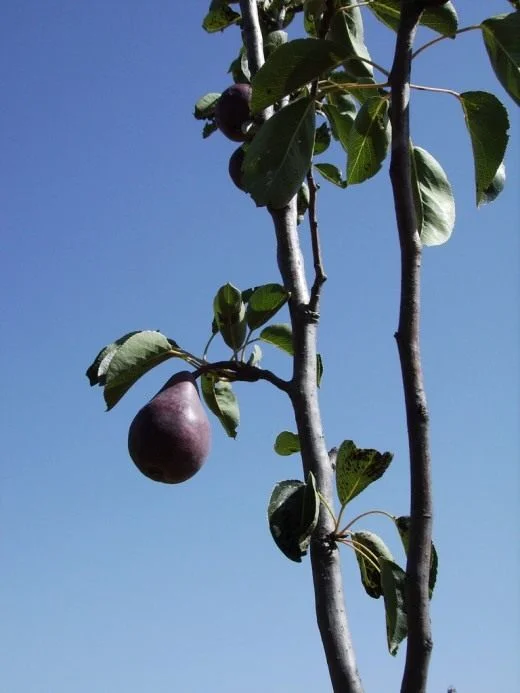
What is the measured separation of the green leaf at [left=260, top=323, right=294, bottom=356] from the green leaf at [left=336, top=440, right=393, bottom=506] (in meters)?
0.47

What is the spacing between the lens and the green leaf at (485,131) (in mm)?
1253

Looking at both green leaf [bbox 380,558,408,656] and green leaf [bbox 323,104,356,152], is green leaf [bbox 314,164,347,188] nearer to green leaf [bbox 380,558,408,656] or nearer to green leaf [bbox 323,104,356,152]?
green leaf [bbox 323,104,356,152]

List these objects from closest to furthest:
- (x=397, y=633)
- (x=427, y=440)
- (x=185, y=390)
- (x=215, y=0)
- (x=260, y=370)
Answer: (x=427, y=440)
(x=397, y=633)
(x=260, y=370)
(x=185, y=390)
(x=215, y=0)

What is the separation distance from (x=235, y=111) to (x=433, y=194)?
0.57 m

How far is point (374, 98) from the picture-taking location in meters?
1.39

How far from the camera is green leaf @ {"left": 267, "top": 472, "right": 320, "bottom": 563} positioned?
1130mm

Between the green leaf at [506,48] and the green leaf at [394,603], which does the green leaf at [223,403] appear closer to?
the green leaf at [394,603]

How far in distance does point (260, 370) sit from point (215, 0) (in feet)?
4.52

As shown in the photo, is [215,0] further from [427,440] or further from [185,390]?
[427,440]

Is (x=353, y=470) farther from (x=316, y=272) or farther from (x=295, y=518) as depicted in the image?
(x=316, y=272)

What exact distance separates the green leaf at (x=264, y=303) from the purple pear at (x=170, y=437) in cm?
22

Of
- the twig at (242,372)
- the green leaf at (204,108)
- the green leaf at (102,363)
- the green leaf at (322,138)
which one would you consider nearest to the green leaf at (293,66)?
the twig at (242,372)

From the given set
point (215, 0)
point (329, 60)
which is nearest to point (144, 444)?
point (329, 60)

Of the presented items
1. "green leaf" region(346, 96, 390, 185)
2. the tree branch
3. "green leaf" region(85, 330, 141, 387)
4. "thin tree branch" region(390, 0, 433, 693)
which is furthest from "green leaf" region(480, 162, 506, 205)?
"green leaf" region(85, 330, 141, 387)
